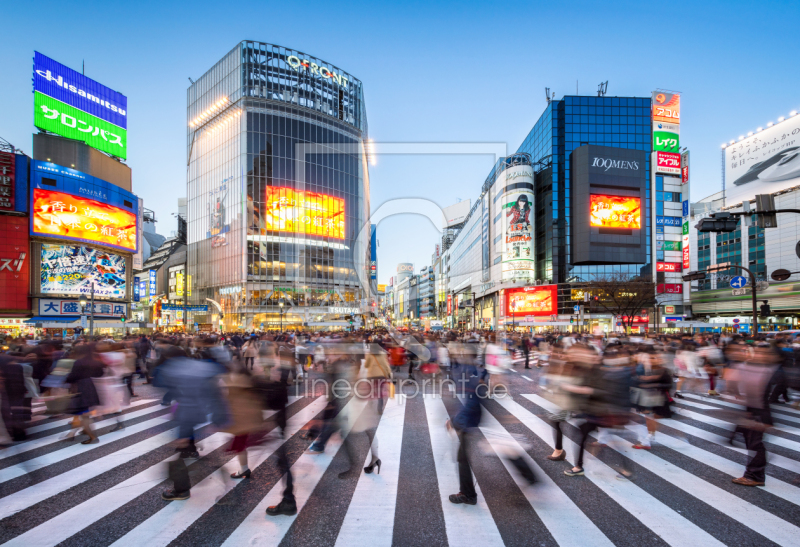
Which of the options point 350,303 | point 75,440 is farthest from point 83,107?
point 75,440

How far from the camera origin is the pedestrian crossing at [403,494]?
429 cm

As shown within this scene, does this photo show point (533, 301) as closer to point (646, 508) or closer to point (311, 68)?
point (311, 68)

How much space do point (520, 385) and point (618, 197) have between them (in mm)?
58134

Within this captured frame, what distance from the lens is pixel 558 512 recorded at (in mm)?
4793

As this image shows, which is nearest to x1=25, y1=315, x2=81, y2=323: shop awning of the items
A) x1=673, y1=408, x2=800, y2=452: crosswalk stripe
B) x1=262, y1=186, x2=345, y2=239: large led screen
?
x1=262, y1=186, x2=345, y2=239: large led screen

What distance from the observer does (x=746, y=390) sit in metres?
5.46

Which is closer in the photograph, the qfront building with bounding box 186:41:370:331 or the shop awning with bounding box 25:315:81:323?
the shop awning with bounding box 25:315:81:323

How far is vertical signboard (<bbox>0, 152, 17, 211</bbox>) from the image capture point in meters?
39.5

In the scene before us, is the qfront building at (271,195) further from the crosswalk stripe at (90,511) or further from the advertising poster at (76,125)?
the crosswalk stripe at (90,511)

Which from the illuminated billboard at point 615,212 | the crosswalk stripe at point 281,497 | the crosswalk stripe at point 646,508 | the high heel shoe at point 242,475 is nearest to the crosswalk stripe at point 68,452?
the high heel shoe at point 242,475

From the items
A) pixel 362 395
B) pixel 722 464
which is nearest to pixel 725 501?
pixel 722 464

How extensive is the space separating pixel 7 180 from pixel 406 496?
2162 inches

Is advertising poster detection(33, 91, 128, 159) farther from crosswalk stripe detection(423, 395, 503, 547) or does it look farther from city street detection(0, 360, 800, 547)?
crosswalk stripe detection(423, 395, 503, 547)

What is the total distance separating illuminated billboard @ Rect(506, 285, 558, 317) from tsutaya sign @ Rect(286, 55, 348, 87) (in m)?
49.3
